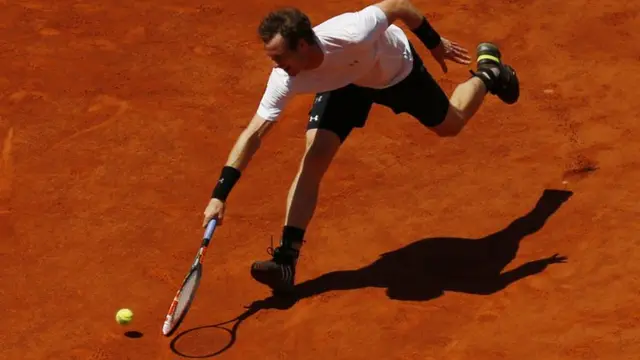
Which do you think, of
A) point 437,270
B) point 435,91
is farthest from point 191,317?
point 435,91

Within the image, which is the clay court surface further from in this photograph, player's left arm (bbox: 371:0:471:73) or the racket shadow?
player's left arm (bbox: 371:0:471:73)

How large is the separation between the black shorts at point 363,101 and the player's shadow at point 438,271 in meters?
0.90

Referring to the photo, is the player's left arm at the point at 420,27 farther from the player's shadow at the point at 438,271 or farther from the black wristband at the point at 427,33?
the player's shadow at the point at 438,271

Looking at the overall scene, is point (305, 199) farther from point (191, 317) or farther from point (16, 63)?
point (16, 63)

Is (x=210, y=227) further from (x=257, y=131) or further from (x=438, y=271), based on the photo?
(x=438, y=271)

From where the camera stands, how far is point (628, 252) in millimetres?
8250

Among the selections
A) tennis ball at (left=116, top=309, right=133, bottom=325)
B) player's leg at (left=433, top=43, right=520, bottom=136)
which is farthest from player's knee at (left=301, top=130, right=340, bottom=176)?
tennis ball at (left=116, top=309, right=133, bottom=325)

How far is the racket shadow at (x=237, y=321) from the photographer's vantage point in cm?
790

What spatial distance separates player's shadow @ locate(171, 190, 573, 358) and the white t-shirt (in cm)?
123

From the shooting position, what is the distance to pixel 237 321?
818 centimetres

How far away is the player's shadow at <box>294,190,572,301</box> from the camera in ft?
27.3

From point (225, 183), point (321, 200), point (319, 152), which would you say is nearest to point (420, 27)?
point (319, 152)

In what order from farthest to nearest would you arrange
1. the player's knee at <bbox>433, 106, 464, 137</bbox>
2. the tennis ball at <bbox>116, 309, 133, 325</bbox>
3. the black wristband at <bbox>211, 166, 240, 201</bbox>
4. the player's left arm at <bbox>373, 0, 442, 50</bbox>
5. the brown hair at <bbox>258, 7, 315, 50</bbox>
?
the player's knee at <bbox>433, 106, 464, 137</bbox> < the player's left arm at <bbox>373, 0, 442, 50</bbox> < the tennis ball at <bbox>116, 309, 133, 325</bbox> < the black wristband at <bbox>211, 166, 240, 201</bbox> < the brown hair at <bbox>258, 7, 315, 50</bbox>

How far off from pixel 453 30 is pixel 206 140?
8.74 feet
